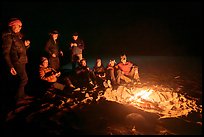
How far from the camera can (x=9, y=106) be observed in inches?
184

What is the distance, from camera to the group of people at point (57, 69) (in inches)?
180

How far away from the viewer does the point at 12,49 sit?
4.59 m

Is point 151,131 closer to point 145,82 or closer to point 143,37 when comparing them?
point 145,82

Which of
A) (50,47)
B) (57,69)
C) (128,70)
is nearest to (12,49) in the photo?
(50,47)

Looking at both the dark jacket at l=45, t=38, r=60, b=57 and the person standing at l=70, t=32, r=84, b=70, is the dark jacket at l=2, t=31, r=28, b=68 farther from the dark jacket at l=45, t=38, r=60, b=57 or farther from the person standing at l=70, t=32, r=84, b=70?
the person standing at l=70, t=32, r=84, b=70

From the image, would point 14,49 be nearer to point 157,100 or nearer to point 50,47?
point 50,47

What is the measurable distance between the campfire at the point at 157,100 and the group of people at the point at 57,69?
0.59 meters

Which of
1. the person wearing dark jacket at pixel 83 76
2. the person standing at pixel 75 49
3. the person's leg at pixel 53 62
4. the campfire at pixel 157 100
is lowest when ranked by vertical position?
the campfire at pixel 157 100

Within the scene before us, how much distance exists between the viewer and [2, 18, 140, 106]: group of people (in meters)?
4.58

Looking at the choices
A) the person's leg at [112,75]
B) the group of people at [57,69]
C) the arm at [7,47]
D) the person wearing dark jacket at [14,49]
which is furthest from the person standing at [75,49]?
the arm at [7,47]

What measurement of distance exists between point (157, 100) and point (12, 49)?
4.14m

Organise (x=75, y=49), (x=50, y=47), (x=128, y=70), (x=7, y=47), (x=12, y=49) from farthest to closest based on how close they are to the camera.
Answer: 1. (x=75, y=49)
2. (x=128, y=70)
3. (x=50, y=47)
4. (x=12, y=49)
5. (x=7, y=47)

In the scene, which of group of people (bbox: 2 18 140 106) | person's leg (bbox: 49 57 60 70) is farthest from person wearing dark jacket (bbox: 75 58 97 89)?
person's leg (bbox: 49 57 60 70)

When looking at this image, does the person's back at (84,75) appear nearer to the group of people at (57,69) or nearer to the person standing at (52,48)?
the group of people at (57,69)
